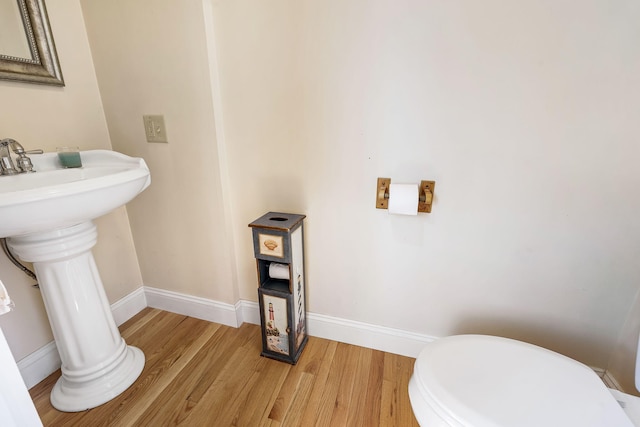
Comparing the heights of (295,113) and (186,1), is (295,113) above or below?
below

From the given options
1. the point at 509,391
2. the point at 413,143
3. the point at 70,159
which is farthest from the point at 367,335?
the point at 70,159

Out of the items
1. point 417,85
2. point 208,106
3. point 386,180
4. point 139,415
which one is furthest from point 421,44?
point 139,415

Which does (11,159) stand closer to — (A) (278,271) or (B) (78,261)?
(B) (78,261)

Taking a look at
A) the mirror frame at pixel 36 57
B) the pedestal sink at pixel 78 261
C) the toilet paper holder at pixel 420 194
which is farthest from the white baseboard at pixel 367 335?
the mirror frame at pixel 36 57

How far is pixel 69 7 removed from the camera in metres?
1.20

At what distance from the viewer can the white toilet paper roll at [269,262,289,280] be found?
1.17 m

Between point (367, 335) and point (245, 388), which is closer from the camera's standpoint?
point (245, 388)

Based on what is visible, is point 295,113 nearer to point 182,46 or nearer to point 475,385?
point 182,46

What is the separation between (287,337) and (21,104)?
1.39 metres

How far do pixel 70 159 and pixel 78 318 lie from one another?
0.61 meters

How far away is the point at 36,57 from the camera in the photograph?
1096 mm

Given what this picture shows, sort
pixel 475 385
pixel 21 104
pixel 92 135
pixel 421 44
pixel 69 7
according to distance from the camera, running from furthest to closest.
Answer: pixel 92 135 → pixel 69 7 → pixel 21 104 → pixel 421 44 → pixel 475 385

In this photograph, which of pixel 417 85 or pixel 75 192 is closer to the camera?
pixel 75 192

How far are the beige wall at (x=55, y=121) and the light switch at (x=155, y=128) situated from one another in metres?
0.25
